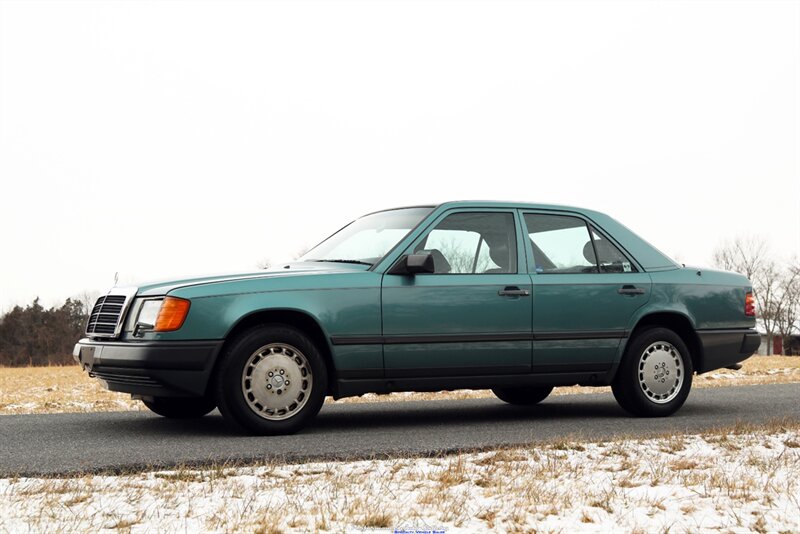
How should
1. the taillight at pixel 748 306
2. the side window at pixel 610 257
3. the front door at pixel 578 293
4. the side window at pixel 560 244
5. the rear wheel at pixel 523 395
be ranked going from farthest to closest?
the rear wheel at pixel 523 395 → the taillight at pixel 748 306 → the side window at pixel 610 257 → the side window at pixel 560 244 → the front door at pixel 578 293

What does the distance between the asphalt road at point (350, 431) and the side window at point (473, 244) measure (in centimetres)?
136

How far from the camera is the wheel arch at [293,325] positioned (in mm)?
7438

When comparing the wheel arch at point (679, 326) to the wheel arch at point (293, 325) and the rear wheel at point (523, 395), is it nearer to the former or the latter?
the rear wheel at point (523, 395)

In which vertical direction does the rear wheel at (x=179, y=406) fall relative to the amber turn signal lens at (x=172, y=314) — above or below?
below

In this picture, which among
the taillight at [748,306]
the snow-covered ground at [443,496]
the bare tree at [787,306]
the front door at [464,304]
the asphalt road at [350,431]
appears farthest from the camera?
the bare tree at [787,306]

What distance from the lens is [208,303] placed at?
7.33m

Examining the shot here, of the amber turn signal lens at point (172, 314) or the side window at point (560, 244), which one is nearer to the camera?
the amber turn signal lens at point (172, 314)

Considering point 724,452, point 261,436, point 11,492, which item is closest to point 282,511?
point 11,492

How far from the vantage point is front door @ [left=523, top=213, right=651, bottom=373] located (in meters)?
8.49

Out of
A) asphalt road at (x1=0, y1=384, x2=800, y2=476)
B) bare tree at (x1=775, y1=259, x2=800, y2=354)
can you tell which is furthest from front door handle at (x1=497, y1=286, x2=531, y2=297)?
bare tree at (x1=775, y1=259, x2=800, y2=354)

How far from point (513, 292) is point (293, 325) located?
1917mm

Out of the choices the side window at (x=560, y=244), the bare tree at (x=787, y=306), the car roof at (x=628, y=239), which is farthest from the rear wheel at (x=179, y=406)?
the bare tree at (x=787, y=306)

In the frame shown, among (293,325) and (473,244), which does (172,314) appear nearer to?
(293,325)

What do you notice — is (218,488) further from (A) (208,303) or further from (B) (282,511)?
(A) (208,303)
